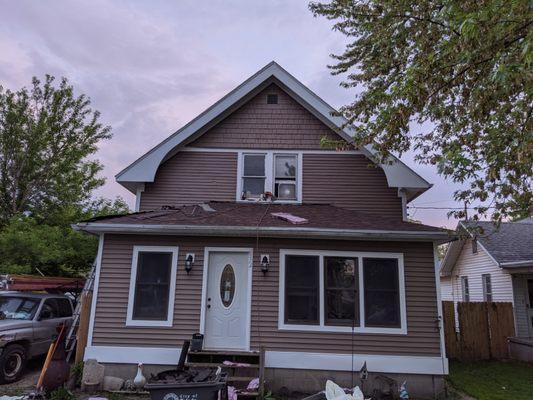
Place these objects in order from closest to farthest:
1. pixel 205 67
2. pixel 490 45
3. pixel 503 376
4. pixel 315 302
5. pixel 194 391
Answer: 1. pixel 194 391
2. pixel 490 45
3. pixel 315 302
4. pixel 503 376
5. pixel 205 67

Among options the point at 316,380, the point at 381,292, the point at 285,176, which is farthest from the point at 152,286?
the point at 381,292

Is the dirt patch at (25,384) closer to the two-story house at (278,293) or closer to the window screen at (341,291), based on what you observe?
the two-story house at (278,293)

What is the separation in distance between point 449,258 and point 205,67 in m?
15.0

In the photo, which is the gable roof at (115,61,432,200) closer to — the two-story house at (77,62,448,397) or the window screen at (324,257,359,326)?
the two-story house at (77,62,448,397)

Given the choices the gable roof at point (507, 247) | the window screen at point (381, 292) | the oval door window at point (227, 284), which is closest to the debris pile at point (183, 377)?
the oval door window at point (227, 284)

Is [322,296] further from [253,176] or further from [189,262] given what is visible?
[253,176]

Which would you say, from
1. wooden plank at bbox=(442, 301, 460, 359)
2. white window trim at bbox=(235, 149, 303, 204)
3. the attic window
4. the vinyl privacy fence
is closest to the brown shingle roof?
white window trim at bbox=(235, 149, 303, 204)

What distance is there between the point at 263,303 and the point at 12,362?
17.0 feet

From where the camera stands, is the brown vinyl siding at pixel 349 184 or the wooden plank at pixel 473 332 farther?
the wooden plank at pixel 473 332

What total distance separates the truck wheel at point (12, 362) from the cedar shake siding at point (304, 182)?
157 inches

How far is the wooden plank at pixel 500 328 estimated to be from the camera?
1162 cm

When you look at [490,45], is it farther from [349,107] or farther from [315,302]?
[315,302]

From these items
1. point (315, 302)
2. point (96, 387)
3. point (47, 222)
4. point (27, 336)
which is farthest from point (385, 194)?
point (47, 222)

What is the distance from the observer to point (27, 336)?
7.91 meters
